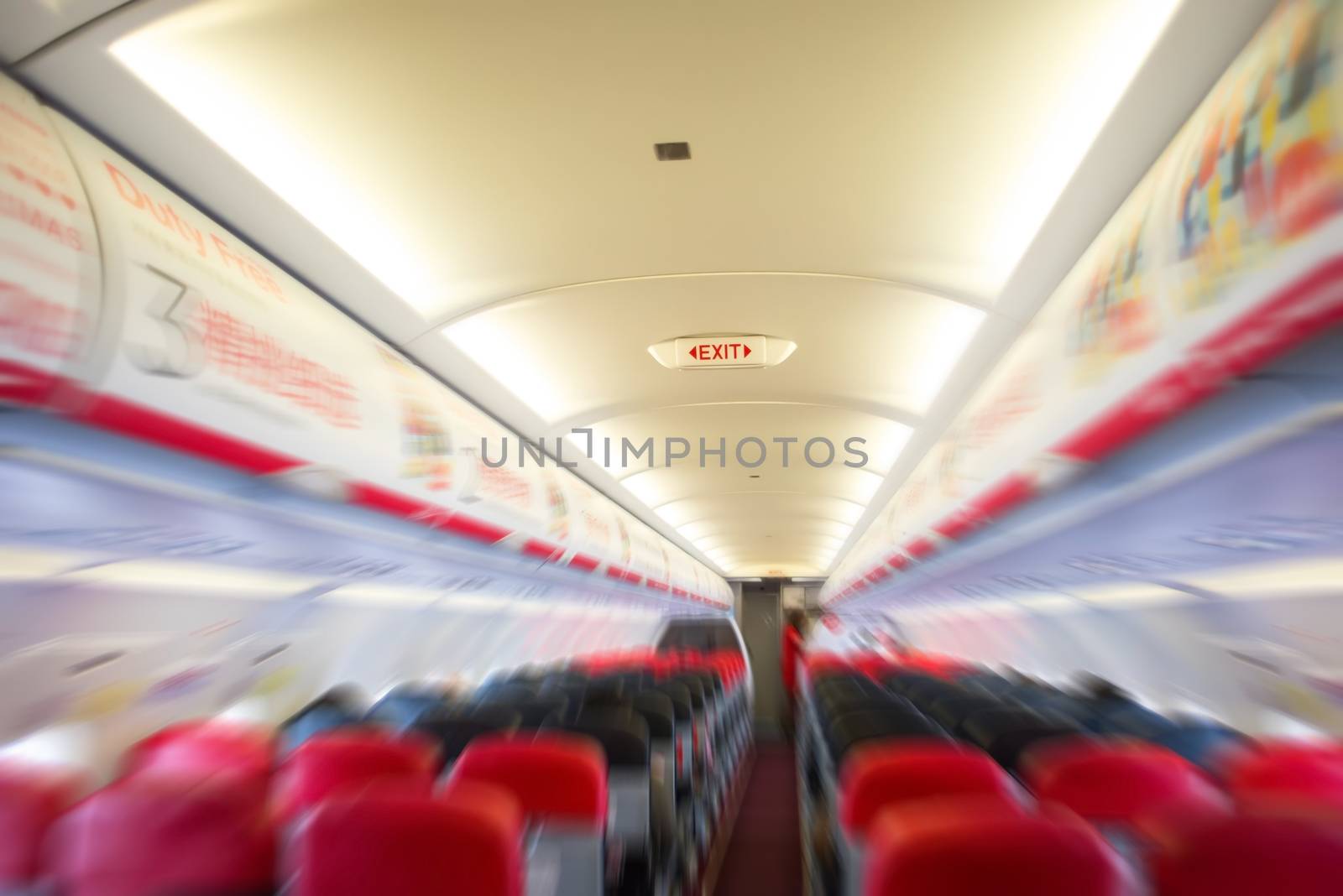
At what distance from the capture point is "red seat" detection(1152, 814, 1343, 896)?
1.29 meters

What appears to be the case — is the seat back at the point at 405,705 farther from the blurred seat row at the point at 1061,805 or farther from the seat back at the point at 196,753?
the blurred seat row at the point at 1061,805

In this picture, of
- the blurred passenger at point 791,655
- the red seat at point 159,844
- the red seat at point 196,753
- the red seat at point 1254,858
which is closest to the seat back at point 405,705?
the red seat at point 196,753

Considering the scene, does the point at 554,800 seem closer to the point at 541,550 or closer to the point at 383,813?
the point at 383,813

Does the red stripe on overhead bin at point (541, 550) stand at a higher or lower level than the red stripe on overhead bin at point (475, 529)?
lower

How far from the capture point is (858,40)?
6.24ft

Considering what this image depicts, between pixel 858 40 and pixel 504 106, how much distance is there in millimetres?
1007

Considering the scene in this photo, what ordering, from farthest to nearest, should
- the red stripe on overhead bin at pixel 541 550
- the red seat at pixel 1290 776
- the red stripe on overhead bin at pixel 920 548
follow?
1. the red stripe on overhead bin at pixel 920 548
2. the red stripe on overhead bin at pixel 541 550
3. the red seat at pixel 1290 776

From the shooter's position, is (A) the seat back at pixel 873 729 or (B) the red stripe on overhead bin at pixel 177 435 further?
(A) the seat back at pixel 873 729

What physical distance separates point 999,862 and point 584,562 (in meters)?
5.01

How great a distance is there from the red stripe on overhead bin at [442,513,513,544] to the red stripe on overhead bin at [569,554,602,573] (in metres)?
1.48

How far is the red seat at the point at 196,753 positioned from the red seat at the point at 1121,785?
2873mm

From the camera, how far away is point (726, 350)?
3.95 m

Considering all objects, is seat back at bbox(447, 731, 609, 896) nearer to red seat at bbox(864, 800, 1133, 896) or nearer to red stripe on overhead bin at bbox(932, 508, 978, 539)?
red seat at bbox(864, 800, 1133, 896)

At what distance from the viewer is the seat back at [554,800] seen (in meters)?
2.01
